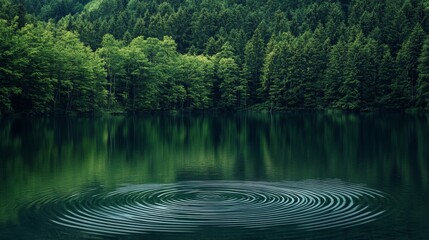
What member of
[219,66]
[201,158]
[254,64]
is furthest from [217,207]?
[254,64]

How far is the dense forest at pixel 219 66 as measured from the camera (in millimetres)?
79875

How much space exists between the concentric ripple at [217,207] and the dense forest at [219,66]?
5182 cm

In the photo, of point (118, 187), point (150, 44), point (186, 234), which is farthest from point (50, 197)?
point (150, 44)

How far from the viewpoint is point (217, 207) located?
18.3 metres

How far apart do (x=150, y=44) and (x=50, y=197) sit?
295 ft

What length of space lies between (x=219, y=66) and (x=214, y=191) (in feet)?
334

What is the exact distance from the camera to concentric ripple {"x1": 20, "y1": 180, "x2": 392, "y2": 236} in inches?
626

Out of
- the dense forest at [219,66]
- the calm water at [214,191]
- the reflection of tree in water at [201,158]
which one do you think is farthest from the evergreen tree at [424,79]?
the calm water at [214,191]

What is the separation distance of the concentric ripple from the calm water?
0.10ft

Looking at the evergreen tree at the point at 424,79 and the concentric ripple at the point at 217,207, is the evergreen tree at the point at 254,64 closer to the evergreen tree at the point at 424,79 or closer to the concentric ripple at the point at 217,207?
the evergreen tree at the point at 424,79

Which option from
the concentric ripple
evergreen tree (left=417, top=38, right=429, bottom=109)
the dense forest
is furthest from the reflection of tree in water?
evergreen tree (left=417, top=38, right=429, bottom=109)

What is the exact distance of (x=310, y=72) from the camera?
117 m

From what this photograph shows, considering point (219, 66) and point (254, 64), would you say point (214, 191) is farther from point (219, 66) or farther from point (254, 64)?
point (254, 64)

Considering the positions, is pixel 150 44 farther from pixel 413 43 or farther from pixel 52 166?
pixel 52 166
